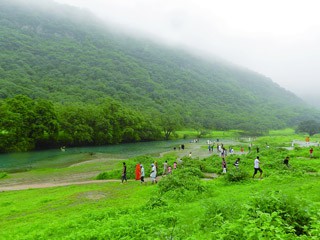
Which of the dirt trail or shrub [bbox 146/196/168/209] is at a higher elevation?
shrub [bbox 146/196/168/209]

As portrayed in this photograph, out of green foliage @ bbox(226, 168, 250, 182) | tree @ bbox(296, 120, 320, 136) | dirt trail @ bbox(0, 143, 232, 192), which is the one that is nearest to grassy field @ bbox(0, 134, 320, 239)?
green foliage @ bbox(226, 168, 250, 182)

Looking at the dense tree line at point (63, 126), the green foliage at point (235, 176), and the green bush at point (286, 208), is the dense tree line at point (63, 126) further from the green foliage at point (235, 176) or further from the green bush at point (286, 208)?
the green bush at point (286, 208)

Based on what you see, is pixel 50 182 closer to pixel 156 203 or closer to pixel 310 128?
pixel 156 203

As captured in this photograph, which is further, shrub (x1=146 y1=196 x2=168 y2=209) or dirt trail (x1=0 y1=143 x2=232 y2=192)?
dirt trail (x1=0 y1=143 x2=232 y2=192)

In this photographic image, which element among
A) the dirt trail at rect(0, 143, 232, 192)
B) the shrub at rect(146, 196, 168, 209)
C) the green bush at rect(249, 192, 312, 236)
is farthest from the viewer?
the dirt trail at rect(0, 143, 232, 192)

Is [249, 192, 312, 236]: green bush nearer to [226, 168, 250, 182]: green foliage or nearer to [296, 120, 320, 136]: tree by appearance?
[226, 168, 250, 182]: green foliage

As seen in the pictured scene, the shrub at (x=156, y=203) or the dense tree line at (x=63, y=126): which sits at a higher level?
the dense tree line at (x=63, y=126)

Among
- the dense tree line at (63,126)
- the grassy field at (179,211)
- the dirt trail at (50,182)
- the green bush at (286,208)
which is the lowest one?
the dirt trail at (50,182)

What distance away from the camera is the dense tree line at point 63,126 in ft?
254

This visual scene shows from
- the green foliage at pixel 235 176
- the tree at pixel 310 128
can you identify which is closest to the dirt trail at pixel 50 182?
the green foliage at pixel 235 176

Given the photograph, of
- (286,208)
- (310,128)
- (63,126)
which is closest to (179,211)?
(286,208)

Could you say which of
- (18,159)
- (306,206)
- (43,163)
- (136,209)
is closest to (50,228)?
(136,209)

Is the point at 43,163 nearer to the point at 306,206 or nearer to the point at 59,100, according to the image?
the point at 306,206

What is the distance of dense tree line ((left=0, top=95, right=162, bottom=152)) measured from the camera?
7738 centimetres
